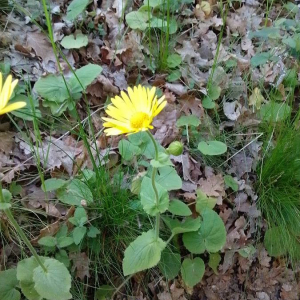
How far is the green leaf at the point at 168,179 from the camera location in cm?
148

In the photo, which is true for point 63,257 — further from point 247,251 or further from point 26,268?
point 247,251

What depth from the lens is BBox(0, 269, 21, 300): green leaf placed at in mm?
1364

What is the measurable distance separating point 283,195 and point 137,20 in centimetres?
114

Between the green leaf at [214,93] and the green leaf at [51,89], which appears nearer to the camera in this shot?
the green leaf at [51,89]

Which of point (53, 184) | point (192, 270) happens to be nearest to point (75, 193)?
point (53, 184)

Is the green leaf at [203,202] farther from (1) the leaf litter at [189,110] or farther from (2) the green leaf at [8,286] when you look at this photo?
(2) the green leaf at [8,286]

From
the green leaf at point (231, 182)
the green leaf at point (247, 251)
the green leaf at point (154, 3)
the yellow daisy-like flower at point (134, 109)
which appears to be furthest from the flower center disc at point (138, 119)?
the green leaf at point (154, 3)

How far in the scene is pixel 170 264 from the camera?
1.59 m

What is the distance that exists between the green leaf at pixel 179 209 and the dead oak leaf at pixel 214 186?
0.60ft

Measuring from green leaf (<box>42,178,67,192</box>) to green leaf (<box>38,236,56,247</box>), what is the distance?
18 centimetres

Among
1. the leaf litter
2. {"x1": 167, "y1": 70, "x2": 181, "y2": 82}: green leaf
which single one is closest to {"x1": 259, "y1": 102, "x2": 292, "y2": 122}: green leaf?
the leaf litter

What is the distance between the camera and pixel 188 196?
169 cm

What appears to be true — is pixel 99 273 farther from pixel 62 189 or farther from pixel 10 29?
pixel 10 29

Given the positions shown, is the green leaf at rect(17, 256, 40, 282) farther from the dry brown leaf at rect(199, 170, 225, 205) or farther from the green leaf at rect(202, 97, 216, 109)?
the green leaf at rect(202, 97, 216, 109)
